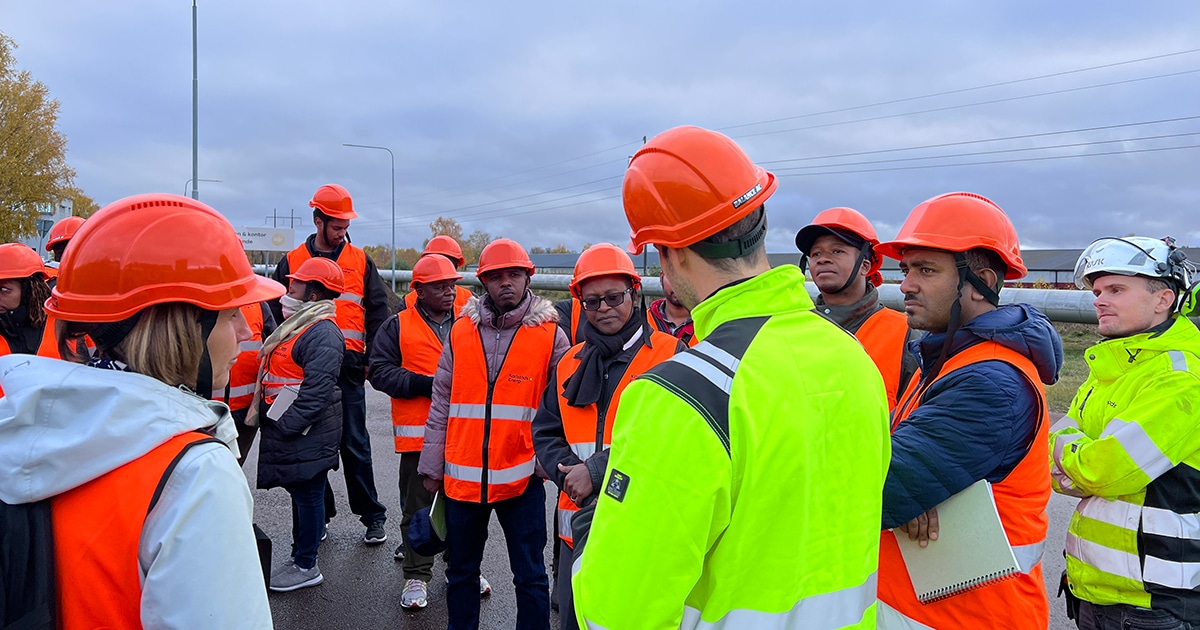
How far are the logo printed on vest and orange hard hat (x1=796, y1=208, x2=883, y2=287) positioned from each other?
271cm

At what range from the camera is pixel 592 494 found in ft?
9.43

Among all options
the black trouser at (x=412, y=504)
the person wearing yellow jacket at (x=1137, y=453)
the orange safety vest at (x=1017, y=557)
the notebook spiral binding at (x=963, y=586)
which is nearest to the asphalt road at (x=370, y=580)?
the black trouser at (x=412, y=504)

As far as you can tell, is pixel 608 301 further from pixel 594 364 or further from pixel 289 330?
pixel 289 330

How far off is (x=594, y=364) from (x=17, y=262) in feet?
13.1

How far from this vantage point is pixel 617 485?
1297 mm

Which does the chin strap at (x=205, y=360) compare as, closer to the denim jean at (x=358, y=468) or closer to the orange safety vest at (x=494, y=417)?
the orange safety vest at (x=494, y=417)

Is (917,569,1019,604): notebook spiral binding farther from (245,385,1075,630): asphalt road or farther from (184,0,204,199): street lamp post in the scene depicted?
(184,0,204,199): street lamp post

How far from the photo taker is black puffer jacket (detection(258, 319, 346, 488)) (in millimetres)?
4469

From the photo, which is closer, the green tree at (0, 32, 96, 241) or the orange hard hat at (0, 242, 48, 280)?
the orange hard hat at (0, 242, 48, 280)

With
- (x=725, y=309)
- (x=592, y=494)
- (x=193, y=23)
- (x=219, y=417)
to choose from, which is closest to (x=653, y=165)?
(x=725, y=309)

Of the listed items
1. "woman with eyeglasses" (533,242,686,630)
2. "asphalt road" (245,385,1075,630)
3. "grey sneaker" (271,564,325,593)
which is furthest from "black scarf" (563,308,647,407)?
"grey sneaker" (271,564,325,593)

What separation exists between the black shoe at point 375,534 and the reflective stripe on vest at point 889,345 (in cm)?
391

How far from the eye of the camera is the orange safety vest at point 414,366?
4980mm

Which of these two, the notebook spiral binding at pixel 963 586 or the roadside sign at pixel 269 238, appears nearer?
the notebook spiral binding at pixel 963 586
